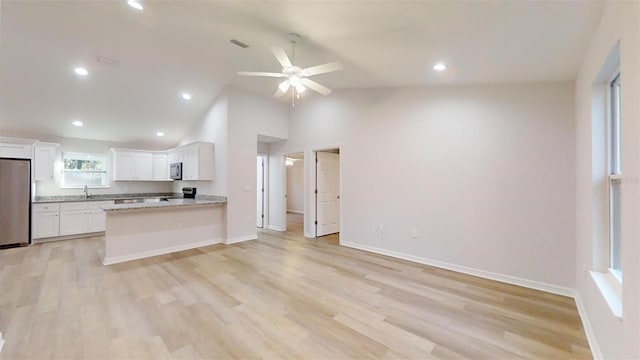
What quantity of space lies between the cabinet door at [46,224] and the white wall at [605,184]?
27.5ft

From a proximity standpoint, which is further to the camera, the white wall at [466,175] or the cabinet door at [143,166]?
the cabinet door at [143,166]

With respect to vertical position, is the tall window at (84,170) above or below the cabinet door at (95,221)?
above

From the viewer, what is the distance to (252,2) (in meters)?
2.48

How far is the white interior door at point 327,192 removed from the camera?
612 cm

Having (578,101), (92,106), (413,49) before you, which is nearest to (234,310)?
(413,49)

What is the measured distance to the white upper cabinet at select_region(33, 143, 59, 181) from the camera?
5434 mm

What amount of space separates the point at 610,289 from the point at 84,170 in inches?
366

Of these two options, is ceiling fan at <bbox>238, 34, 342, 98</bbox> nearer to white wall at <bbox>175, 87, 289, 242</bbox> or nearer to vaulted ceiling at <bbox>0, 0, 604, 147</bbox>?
vaulted ceiling at <bbox>0, 0, 604, 147</bbox>

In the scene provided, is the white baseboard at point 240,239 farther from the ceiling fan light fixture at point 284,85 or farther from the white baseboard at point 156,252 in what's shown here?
the ceiling fan light fixture at point 284,85

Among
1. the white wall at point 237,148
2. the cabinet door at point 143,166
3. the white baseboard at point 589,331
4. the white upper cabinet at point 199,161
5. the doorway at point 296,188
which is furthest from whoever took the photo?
the doorway at point 296,188

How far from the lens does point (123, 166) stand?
22.2 feet

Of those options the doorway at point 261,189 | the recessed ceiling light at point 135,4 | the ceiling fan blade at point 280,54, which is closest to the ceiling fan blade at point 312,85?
the ceiling fan blade at point 280,54

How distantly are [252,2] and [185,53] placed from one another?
80.9 inches

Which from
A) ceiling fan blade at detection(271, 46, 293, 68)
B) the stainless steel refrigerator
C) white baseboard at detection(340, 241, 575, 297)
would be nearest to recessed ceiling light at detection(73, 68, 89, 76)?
the stainless steel refrigerator
